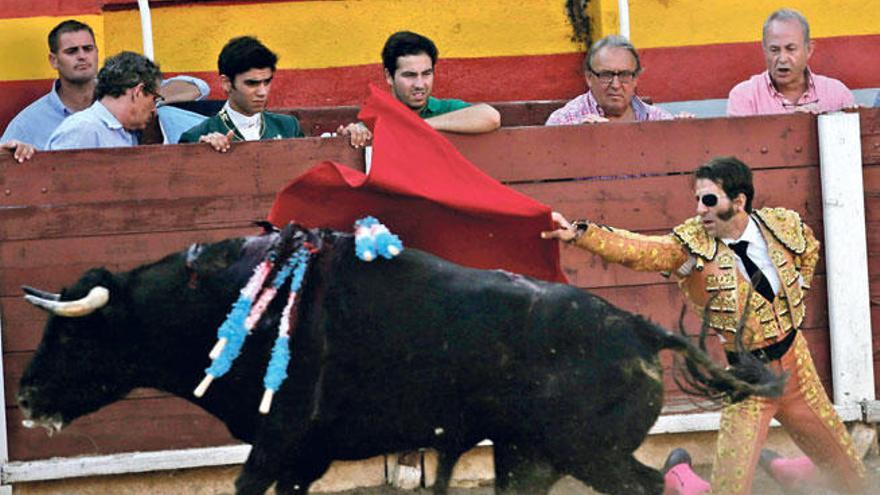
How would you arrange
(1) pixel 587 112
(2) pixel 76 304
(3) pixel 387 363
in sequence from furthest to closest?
1. (1) pixel 587 112
2. (3) pixel 387 363
3. (2) pixel 76 304

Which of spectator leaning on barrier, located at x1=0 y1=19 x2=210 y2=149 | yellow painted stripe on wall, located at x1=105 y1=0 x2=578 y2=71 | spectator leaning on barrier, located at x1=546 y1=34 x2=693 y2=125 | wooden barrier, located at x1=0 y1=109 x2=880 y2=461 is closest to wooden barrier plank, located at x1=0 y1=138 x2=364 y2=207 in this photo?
wooden barrier, located at x1=0 y1=109 x2=880 y2=461

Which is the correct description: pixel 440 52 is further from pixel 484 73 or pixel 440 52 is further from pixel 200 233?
pixel 200 233

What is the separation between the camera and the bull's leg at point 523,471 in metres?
4.80

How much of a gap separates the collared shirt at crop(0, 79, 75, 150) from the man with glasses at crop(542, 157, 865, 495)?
2204 mm

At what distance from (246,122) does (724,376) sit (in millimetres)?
2164

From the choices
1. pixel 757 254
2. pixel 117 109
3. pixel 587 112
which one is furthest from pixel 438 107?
pixel 757 254

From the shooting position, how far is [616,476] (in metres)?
4.77

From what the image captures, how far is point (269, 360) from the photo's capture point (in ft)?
15.8

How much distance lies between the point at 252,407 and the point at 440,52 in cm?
319

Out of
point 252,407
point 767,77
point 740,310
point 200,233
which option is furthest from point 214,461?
point 767,77

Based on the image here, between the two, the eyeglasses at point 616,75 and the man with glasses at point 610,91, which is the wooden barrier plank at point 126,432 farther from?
the eyeglasses at point 616,75

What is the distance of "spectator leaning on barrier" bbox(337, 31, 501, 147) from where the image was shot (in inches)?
246

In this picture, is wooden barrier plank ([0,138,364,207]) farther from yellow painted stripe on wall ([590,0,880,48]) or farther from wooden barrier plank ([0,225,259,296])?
yellow painted stripe on wall ([590,0,880,48])

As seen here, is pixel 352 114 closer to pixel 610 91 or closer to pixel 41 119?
pixel 610 91
